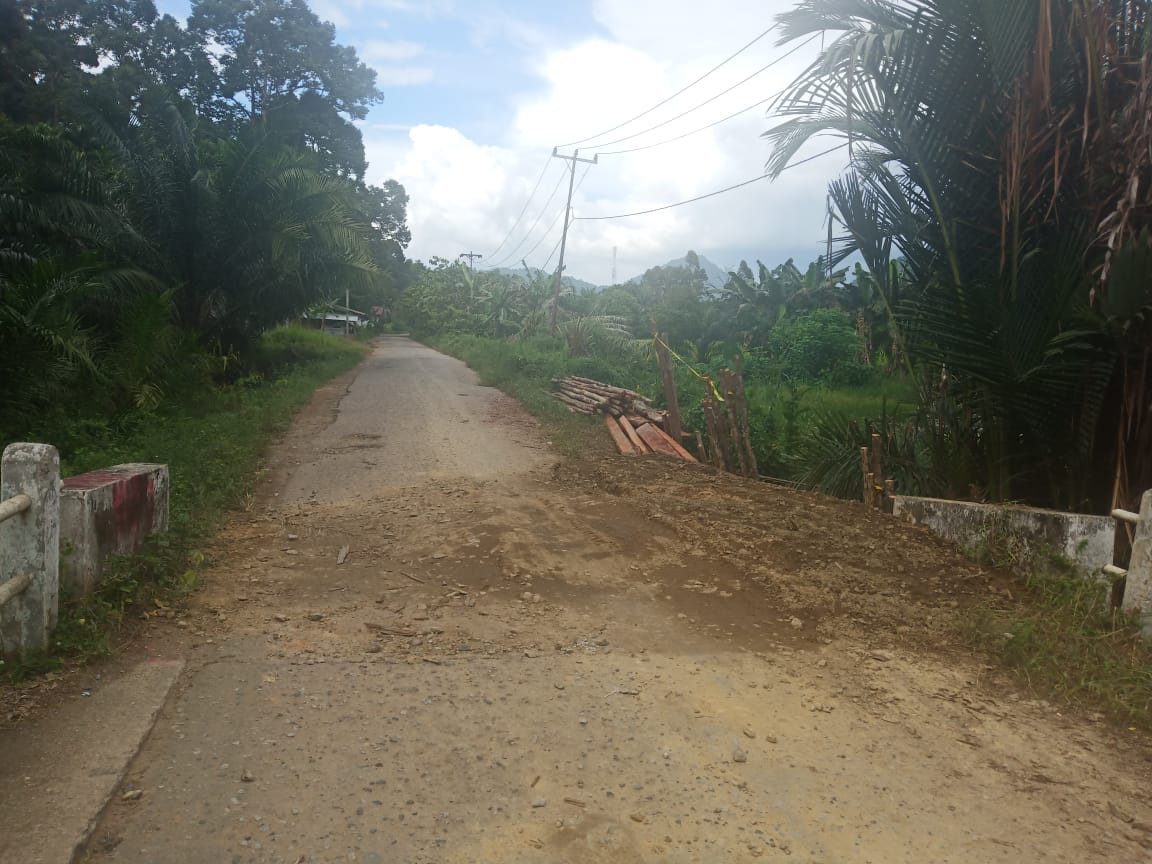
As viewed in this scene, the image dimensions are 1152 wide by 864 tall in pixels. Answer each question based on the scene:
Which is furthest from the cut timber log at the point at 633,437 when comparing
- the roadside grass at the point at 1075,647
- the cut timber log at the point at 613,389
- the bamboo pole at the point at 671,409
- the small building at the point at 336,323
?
the small building at the point at 336,323

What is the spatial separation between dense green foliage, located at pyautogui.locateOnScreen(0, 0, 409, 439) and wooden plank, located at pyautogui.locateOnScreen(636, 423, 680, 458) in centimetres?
630

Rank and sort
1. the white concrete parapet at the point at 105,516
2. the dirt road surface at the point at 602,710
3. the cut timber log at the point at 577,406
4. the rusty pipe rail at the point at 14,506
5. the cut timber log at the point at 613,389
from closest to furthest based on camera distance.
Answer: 1. the dirt road surface at the point at 602,710
2. the rusty pipe rail at the point at 14,506
3. the white concrete parapet at the point at 105,516
4. the cut timber log at the point at 577,406
5. the cut timber log at the point at 613,389

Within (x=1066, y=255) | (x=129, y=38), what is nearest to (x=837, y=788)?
(x=1066, y=255)

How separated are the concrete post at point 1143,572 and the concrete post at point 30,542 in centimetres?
499

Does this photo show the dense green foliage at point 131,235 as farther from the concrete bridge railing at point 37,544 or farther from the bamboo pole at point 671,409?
the bamboo pole at point 671,409

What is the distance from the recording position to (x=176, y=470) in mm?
7129

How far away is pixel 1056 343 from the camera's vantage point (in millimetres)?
5180

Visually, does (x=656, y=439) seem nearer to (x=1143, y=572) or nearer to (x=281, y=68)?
(x=1143, y=572)

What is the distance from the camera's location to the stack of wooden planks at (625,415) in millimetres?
10490

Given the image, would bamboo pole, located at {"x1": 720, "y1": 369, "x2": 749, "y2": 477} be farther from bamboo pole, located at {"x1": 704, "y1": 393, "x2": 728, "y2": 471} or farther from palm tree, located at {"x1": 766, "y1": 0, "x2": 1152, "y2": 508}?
palm tree, located at {"x1": 766, "y1": 0, "x2": 1152, "y2": 508}

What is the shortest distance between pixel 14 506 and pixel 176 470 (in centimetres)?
385

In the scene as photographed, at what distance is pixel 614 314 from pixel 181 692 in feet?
87.2

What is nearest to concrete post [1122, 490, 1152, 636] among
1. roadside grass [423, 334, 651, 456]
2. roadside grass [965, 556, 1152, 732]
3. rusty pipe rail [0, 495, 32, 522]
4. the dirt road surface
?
roadside grass [965, 556, 1152, 732]

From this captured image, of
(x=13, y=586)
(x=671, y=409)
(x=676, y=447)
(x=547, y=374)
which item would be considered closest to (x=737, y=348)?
(x=547, y=374)
